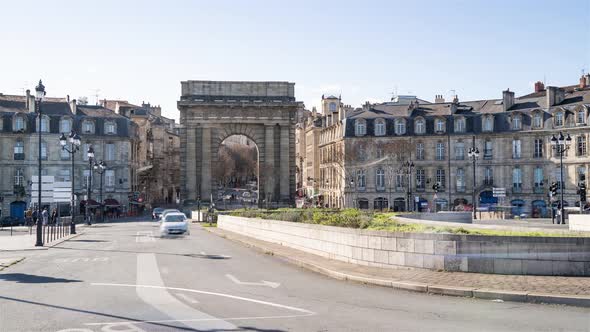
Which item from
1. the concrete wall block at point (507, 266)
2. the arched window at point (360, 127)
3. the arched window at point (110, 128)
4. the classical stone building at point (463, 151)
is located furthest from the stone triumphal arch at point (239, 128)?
the concrete wall block at point (507, 266)


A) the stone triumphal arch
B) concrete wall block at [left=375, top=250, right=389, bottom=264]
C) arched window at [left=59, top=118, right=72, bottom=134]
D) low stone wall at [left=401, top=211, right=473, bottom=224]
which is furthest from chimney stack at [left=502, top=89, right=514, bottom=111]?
concrete wall block at [left=375, top=250, right=389, bottom=264]

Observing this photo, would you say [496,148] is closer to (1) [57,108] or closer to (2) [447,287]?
(1) [57,108]

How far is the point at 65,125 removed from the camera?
7406 cm

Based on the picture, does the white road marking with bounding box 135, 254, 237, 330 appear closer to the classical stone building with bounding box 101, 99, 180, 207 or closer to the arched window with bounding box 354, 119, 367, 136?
the arched window with bounding box 354, 119, 367, 136

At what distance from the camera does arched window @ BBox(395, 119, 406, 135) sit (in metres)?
70.9

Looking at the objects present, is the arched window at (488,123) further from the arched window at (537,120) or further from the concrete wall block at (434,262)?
the concrete wall block at (434,262)

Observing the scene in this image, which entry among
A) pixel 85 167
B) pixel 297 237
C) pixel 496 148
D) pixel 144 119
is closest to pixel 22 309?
pixel 297 237

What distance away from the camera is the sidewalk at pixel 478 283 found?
13109 mm

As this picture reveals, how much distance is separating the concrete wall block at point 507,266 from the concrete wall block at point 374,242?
3.50 metres

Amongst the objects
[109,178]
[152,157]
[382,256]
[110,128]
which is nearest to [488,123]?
[110,128]

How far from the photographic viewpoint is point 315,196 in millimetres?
91688

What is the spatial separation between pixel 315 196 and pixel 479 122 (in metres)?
29.8

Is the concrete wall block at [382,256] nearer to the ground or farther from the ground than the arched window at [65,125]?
nearer to the ground

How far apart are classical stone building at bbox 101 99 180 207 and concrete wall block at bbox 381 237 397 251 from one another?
2636 inches
